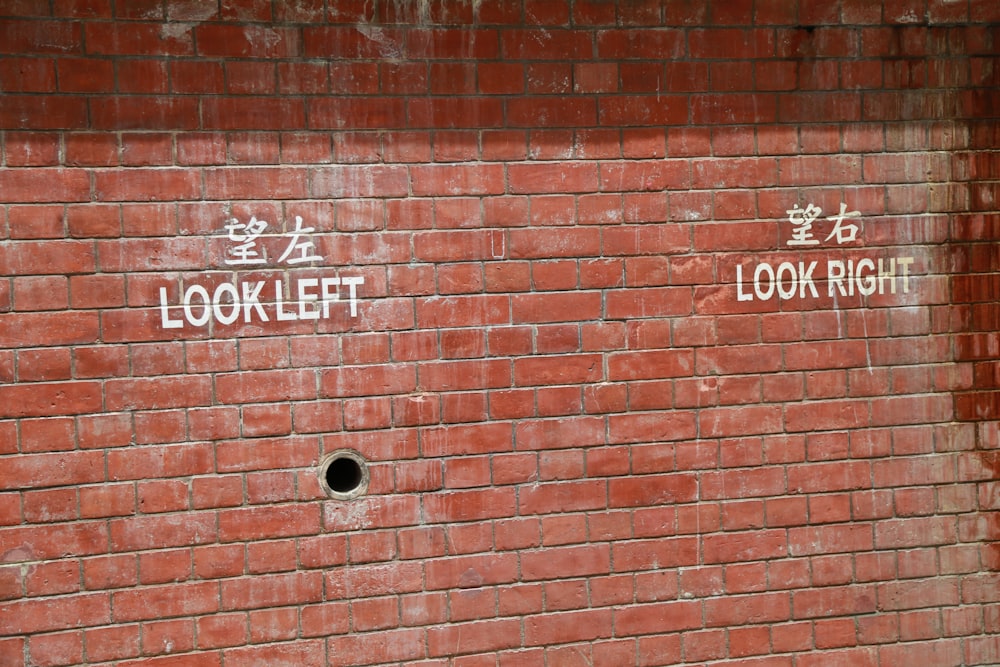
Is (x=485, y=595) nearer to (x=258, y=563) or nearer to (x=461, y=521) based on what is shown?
(x=461, y=521)

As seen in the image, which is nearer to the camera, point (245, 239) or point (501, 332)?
point (245, 239)

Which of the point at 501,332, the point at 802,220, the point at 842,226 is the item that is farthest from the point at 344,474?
the point at 842,226

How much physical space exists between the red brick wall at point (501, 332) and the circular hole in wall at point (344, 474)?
0.10 feet

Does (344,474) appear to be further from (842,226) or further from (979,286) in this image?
(979,286)

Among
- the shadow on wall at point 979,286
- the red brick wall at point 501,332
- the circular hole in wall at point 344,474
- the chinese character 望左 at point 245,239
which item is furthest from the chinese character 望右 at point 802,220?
the chinese character 望左 at point 245,239

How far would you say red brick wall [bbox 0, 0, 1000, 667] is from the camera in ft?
10.3

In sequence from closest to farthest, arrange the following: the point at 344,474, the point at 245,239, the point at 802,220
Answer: the point at 245,239, the point at 344,474, the point at 802,220

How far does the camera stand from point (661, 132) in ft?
11.3

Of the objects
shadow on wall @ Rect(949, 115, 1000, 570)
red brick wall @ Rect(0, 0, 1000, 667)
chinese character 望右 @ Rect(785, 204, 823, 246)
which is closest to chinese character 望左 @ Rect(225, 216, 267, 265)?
red brick wall @ Rect(0, 0, 1000, 667)

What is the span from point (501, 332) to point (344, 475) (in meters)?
0.80

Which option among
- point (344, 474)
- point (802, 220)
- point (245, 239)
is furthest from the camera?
point (802, 220)

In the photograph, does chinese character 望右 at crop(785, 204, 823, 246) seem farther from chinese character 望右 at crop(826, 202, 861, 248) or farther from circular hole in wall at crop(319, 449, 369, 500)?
circular hole in wall at crop(319, 449, 369, 500)

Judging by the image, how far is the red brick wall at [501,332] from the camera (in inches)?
124

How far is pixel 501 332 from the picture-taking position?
3.37 meters
